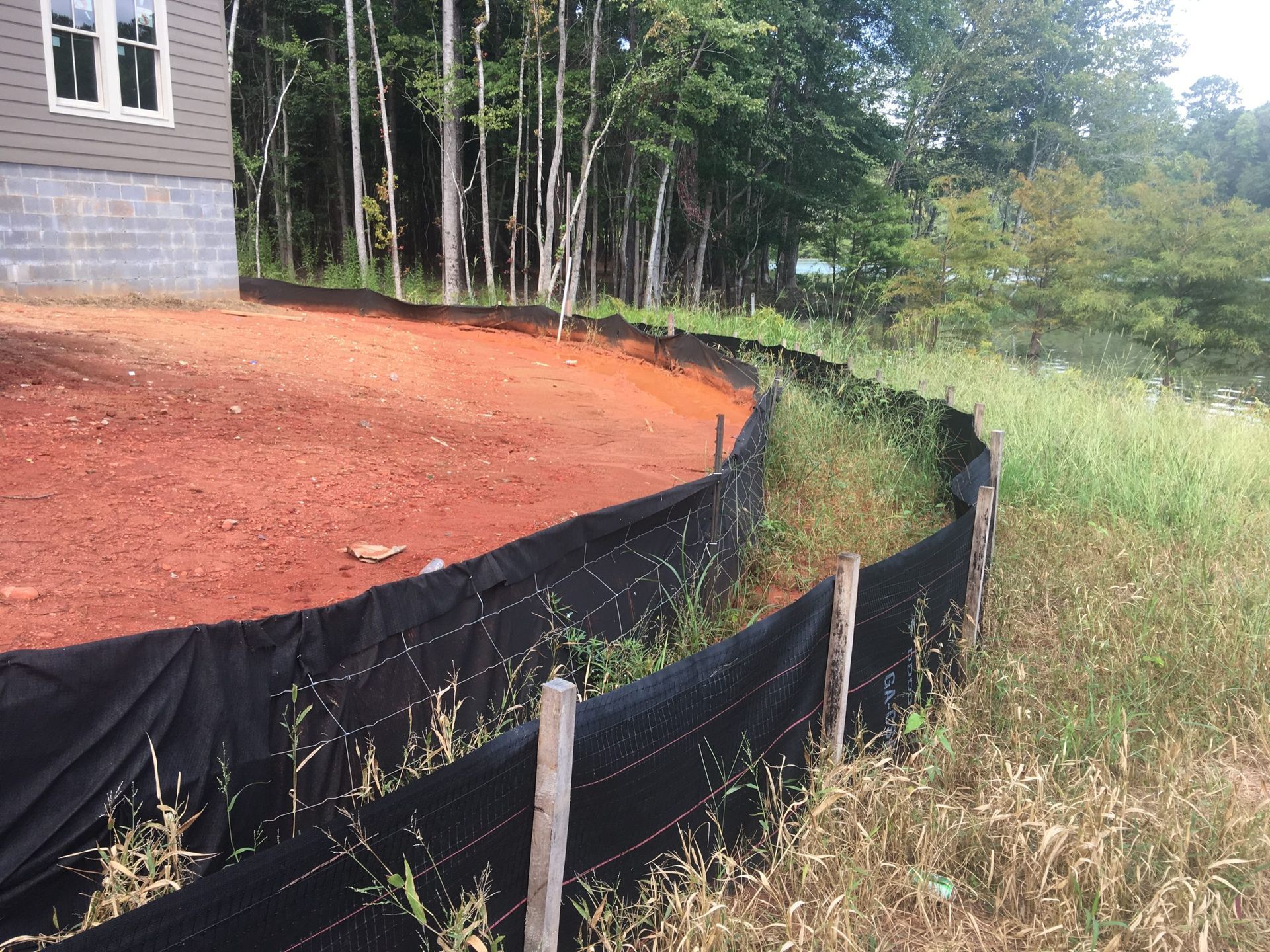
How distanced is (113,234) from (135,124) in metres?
1.50

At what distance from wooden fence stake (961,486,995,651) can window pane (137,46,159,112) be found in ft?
40.6

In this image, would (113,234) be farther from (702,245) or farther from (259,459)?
(702,245)

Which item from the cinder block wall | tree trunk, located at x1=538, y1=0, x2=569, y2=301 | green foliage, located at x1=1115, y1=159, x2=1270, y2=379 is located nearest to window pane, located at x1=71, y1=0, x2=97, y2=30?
the cinder block wall

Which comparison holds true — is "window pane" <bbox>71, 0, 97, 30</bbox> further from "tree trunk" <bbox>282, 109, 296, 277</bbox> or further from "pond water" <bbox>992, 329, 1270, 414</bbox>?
"pond water" <bbox>992, 329, 1270, 414</bbox>

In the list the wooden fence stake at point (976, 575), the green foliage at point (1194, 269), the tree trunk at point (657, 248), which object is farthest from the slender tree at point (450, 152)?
the green foliage at point (1194, 269)

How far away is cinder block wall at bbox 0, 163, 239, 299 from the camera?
10883 millimetres

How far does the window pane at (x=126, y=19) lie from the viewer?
11438mm

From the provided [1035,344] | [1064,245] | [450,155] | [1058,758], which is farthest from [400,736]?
[1035,344]

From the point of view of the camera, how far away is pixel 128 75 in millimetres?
11578

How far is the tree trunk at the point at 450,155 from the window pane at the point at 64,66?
604cm

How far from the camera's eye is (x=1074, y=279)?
19.0 metres

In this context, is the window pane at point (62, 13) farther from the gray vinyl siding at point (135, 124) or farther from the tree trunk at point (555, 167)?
the tree trunk at point (555, 167)

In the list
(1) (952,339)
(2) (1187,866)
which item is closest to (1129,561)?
(2) (1187,866)

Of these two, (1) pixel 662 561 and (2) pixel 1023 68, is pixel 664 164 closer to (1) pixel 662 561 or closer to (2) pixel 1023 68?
(1) pixel 662 561
